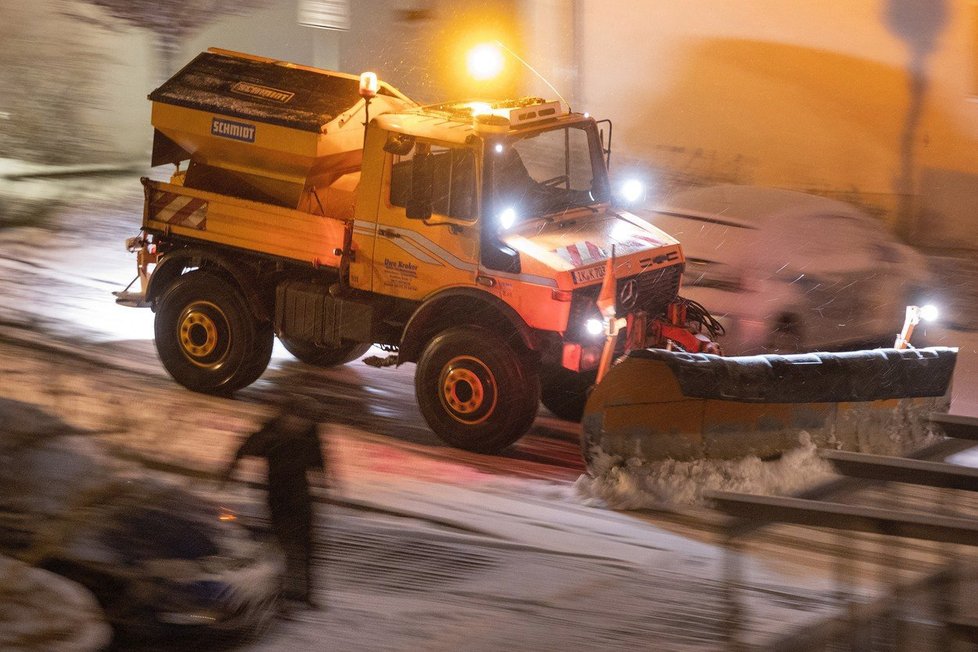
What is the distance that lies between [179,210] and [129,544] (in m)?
4.77

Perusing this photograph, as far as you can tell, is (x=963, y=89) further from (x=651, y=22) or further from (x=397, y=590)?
(x=397, y=590)

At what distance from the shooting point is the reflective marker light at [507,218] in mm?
9047

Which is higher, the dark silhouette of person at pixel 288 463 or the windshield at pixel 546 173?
the windshield at pixel 546 173

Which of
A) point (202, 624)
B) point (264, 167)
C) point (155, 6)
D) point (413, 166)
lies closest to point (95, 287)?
point (264, 167)

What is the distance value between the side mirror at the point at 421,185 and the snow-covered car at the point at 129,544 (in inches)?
123

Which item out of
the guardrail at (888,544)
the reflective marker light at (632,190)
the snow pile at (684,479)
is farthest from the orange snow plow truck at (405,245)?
the guardrail at (888,544)

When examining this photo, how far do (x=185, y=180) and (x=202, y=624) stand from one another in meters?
5.51

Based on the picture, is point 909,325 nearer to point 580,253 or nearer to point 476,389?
point 580,253

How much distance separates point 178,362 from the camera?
10422mm

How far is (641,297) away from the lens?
9.30 meters

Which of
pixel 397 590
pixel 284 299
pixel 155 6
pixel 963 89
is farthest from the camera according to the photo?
pixel 155 6

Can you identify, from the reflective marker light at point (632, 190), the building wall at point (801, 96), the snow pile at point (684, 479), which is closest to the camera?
the snow pile at point (684, 479)

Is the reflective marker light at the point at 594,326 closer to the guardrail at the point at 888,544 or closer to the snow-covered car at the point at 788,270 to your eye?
the snow-covered car at the point at 788,270

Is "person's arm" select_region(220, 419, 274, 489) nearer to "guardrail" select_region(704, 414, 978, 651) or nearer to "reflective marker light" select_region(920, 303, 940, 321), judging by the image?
"guardrail" select_region(704, 414, 978, 651)
